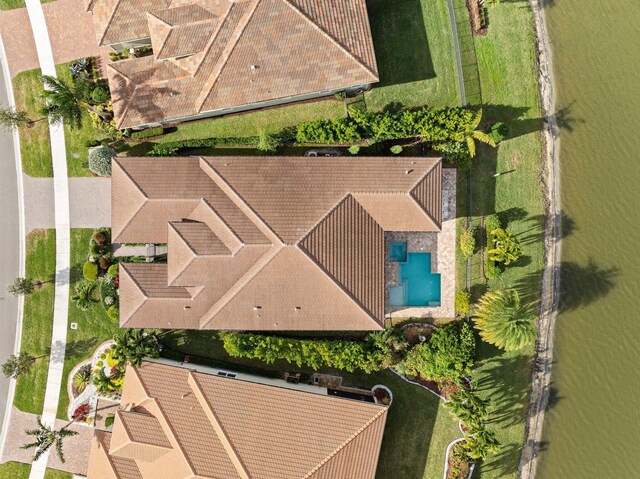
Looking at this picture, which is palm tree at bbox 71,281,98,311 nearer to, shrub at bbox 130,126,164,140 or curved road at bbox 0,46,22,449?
curved road at bbox 0,46,22,449

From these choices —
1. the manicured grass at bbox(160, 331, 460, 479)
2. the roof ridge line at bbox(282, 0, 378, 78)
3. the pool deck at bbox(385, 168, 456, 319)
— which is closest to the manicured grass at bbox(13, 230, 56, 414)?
the manicured grass at bbox(160, 331, 460, 479)

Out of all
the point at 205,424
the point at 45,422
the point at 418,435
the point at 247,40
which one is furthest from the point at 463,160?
the point at 45,422

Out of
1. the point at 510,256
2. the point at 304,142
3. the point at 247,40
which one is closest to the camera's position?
the point at 247,40

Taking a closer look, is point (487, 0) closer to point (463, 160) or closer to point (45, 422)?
point (463, 160)

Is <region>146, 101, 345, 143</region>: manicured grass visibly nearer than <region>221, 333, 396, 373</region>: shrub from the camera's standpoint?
No

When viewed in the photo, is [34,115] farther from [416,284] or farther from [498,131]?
[498,131]

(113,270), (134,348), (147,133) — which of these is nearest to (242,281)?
(134,348)
